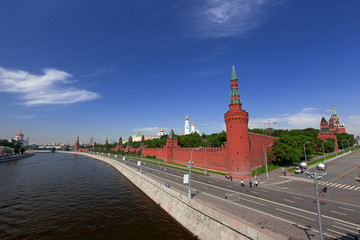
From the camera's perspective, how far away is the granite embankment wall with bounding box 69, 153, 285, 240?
13.4m

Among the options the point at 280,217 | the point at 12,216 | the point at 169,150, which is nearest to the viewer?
the point at 280,217

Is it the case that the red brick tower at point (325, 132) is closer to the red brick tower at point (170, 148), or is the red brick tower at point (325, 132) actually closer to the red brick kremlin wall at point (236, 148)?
the red brick kremlin wall at point (236, 148)

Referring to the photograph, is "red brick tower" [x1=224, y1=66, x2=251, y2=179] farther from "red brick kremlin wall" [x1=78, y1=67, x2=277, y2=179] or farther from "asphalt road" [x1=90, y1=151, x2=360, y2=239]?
"asphalt road" [x1=90, y1=151, x2=360, y2=239]

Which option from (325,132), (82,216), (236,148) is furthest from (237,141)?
(325,132)

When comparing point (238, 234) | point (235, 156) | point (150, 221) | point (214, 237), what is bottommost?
point (150, 221)

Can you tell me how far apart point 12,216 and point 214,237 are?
2652 cm

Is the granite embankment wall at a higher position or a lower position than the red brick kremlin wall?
lower

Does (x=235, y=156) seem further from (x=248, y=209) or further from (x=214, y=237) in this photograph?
(x=214, y=237)

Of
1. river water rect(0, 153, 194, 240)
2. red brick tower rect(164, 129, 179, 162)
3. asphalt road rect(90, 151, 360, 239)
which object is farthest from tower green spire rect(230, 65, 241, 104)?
red brick tower rect(164, 129, 179, 162)

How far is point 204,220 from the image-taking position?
18.1 metres

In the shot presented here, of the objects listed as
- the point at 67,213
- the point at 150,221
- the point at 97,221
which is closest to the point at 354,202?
the point at 150,221

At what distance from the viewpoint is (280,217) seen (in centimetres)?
1802

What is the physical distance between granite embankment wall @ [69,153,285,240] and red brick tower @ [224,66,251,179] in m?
20.7

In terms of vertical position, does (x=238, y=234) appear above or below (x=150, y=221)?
above
